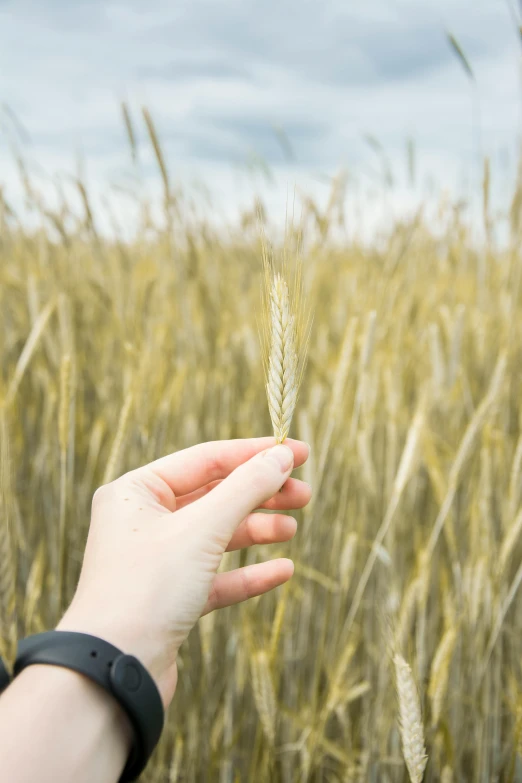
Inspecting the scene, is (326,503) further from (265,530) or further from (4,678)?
(4,678)

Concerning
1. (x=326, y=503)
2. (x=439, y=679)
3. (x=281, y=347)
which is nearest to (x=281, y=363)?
(x=281, y=347)

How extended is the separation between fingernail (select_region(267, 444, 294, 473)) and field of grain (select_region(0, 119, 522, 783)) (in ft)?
0.55

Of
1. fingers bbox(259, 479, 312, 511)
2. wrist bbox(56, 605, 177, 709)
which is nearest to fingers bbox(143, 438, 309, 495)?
fingers bbox(259, 479, 312, 511)

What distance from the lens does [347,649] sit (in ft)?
2.49

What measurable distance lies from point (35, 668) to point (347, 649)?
1.38ft

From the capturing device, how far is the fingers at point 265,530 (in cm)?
58

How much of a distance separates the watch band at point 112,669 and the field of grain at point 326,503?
0.20 feet

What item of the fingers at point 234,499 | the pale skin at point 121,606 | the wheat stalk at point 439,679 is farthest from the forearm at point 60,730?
the wheat stalk at point 439,679

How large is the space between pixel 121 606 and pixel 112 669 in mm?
41

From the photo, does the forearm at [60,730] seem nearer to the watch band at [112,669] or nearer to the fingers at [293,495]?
the watch band at [112,669]

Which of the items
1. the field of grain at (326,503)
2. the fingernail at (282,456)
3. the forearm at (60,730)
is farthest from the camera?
the field of grain at (326,503)

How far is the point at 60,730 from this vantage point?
0.40 metres

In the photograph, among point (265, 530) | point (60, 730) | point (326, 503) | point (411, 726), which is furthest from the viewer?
point (326, 503)

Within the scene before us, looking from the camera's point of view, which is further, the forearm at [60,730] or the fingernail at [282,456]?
the fingernail at [282,456]
